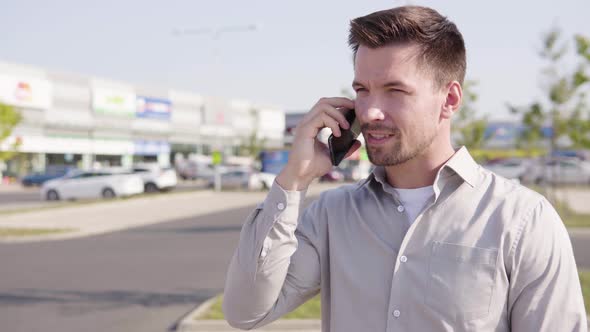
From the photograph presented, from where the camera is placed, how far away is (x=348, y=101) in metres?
2.29

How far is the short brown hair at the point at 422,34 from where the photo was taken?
83.1 inches

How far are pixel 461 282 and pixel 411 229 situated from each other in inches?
8.5

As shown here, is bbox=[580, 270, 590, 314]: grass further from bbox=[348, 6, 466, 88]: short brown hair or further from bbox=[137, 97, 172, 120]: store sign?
bbox=[137, 97, 172, 120]: store sign

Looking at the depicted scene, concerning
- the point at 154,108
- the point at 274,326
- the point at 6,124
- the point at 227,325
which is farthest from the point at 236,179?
the point at 274,326

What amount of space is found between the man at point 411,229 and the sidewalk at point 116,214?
46.6 ft

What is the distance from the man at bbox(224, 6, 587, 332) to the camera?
203cm

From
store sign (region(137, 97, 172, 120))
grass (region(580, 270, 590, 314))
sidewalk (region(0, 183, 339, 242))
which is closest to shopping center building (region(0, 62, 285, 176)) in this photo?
store sign (region(137, 97, 172, 120))

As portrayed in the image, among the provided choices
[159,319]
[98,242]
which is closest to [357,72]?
[159,319]

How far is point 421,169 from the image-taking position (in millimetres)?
2248

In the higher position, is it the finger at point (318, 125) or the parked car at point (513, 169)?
the finger at point (318, 125)

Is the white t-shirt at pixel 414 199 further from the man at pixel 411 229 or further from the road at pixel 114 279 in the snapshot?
the road at pixel 114 279

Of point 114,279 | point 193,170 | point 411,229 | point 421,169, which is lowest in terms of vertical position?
point 193,170

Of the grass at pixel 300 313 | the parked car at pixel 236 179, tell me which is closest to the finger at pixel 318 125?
the grass at pixel 300 313

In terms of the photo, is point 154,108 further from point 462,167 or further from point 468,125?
point 462,167
